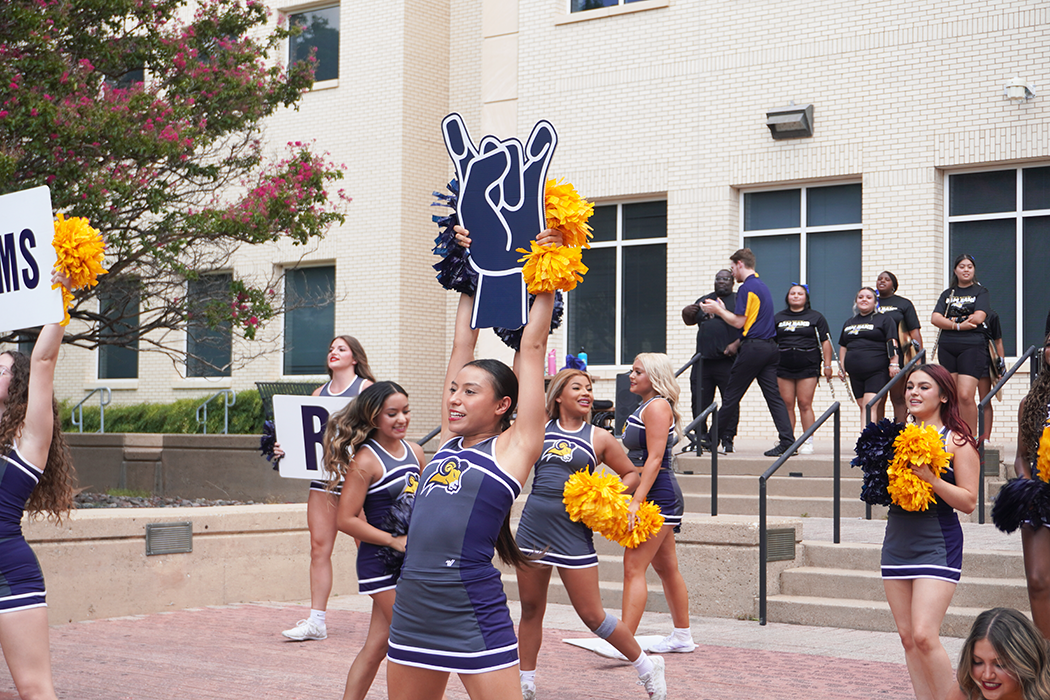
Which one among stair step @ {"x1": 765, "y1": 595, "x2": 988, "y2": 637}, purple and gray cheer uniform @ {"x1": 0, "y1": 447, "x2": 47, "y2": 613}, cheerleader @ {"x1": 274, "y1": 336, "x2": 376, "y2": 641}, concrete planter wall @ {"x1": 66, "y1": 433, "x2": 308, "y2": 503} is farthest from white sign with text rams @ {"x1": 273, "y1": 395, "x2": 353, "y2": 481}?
concrete planter wall @ {"x1": 66, "y1": 433, "x2": 308, "y2": 503}

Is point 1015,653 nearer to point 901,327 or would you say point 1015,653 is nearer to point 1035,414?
point 1035,414

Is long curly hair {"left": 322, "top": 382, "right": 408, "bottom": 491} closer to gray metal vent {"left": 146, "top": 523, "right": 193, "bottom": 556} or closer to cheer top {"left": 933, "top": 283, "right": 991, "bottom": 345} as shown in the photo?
gray metal vent {"left": 146, "top": 523, "right": 193, "bottom": 556}

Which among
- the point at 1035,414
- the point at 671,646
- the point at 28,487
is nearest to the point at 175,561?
the point at 671,646

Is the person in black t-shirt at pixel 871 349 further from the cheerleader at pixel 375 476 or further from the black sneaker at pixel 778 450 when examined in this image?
the cheerleader at pixel 375 476

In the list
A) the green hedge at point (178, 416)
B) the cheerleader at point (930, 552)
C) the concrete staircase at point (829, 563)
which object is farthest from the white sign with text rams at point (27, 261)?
the green hedge at point (178, 416)

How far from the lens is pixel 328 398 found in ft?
25.0

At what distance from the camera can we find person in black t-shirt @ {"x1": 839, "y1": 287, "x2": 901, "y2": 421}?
40.8 feet

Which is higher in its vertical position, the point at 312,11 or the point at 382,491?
the point at 312,11

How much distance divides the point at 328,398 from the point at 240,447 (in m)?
8.99

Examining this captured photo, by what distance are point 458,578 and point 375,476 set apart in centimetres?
185

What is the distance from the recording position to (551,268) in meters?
3.96

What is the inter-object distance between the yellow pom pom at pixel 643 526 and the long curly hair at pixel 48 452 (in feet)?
10.7

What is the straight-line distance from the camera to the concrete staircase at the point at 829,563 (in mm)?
8531

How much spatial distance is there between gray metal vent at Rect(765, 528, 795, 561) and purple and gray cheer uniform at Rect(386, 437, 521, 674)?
5668 millimetres
